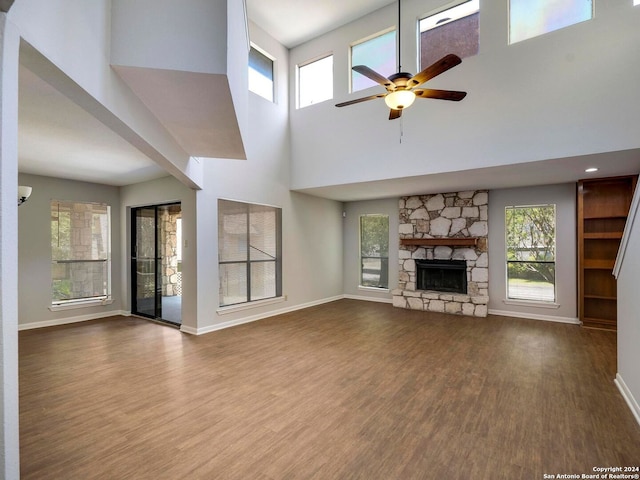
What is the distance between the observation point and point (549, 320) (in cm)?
559

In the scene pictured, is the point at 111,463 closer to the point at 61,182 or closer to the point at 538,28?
the point at 61,182

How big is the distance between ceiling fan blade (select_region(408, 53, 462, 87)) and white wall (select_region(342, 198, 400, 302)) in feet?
14.7

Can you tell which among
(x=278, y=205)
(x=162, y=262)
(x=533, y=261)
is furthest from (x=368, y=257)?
(x=162, y=262)

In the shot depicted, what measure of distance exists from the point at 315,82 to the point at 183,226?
3.86m

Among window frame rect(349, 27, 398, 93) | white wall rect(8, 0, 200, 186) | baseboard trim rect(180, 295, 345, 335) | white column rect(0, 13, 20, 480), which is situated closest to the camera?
white column rect(0, 13, 20, 480)

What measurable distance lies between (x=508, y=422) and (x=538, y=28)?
191 inches

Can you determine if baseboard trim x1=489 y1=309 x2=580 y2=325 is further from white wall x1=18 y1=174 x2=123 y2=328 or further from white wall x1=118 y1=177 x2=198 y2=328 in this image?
white wall x1=18 y1=174 x2=123 y2=328

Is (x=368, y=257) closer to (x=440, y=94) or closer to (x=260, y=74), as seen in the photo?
(x=260, y=74)

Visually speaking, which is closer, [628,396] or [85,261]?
[628,396]

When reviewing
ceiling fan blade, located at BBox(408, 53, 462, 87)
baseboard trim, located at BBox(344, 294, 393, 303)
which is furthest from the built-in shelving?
ceiling fan blade, located at BBox(408, 53, 462, 87)

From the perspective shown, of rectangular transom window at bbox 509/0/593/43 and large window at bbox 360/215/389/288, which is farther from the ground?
rectangular transom window at bbox 509/0/593/43

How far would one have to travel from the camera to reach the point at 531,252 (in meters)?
5.82

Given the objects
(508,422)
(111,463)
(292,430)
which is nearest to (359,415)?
(292,430)

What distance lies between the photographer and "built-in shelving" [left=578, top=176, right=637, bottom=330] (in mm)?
5039
